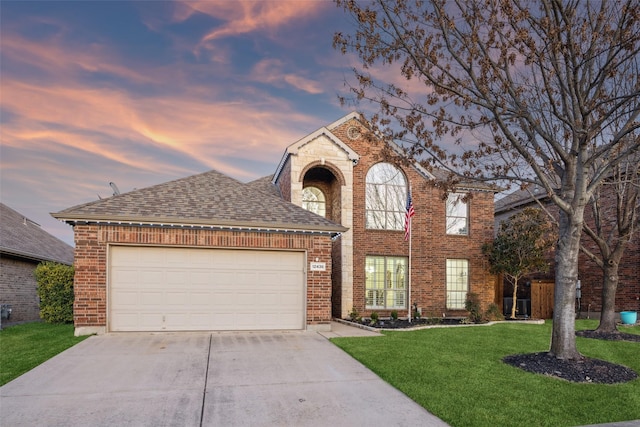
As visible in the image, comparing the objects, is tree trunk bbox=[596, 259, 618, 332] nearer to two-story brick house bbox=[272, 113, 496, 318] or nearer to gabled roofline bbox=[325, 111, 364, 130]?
two-story brick house bbox=[272, 113, 496, 318]

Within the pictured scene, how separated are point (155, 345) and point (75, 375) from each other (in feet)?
8.71

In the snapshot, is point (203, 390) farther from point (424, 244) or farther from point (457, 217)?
point (457, 217)

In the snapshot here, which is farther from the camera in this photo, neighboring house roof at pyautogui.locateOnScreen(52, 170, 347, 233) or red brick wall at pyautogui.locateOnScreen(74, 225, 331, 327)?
neighboring house roof at pyautogui.locateOnScreen(52, 170, 347, 233)

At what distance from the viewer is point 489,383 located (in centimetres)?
704

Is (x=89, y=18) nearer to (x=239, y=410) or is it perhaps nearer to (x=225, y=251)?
(x=225, y=251)

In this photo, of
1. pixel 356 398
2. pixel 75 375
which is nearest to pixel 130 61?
pixel 75 375

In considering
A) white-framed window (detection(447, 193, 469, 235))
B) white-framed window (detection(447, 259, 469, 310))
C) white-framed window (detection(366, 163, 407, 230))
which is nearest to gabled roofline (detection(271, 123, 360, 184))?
white-framed window (detection(366, 163, 407, 230))

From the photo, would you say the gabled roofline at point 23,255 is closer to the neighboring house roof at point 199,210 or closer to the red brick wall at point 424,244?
the neighboring house roof at point 199,210

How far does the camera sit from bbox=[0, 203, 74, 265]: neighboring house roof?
16.7 metres

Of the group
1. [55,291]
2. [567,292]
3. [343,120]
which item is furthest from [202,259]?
[567,292]

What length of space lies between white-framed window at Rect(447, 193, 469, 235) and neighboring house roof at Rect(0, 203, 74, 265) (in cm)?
1766

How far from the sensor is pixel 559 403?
6.14 metres

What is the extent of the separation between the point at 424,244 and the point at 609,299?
6714 millimetres

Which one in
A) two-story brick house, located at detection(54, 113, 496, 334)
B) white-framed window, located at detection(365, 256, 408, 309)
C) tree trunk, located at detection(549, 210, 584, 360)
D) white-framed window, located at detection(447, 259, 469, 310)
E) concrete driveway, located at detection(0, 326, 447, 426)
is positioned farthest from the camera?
white-framed window, located at detection(447, 259, 469, 310)
